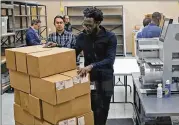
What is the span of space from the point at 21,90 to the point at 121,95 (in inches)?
103

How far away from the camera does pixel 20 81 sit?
2.33 meters

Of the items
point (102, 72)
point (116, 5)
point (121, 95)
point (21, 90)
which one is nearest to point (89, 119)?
point (102, 72)

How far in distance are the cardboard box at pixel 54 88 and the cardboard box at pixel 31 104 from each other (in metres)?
0.06

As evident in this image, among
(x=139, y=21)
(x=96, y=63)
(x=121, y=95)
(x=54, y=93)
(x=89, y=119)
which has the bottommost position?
(x=121, y=95)

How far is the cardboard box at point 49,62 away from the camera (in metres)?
2.04

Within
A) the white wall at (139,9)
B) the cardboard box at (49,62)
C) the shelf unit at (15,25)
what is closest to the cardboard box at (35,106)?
the cardboard box at (49,62)

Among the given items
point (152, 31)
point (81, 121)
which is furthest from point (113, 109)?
point (81, 121)

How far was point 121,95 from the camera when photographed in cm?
466

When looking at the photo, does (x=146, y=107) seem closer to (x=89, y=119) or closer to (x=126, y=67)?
A: (x=89, y=119)

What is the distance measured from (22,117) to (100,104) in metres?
0.78

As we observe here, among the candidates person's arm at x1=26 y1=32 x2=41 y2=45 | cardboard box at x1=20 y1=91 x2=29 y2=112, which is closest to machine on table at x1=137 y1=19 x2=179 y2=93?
cardboard box at x1=20 y1=91 x2=29 y2=112

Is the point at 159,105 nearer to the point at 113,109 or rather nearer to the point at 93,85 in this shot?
the point at 93,85

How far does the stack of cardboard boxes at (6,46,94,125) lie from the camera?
2.02 meters

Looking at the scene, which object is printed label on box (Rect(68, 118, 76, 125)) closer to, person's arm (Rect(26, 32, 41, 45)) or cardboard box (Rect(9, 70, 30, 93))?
cardboard box (Rect(9, 70, 30, 93))
